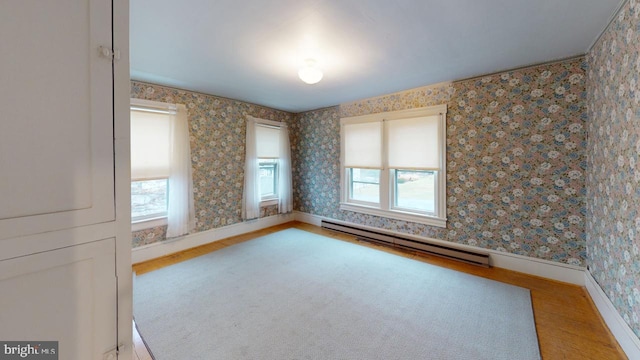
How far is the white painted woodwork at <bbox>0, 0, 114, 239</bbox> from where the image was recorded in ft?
2.38

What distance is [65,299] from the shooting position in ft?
2.76

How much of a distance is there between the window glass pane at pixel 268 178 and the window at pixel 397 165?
1492mm

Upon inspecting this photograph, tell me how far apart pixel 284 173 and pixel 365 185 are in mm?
1746

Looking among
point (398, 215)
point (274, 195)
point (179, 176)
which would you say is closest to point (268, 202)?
point (274, 195)

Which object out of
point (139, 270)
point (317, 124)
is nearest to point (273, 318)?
point (139, 270)

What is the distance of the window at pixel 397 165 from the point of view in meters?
3.59

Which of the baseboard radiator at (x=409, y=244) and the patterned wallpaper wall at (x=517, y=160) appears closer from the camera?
the patterned wallpaper wall at (x=517, y=160)

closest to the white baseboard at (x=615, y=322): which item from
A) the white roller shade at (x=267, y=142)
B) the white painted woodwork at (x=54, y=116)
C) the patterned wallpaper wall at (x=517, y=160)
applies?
the patterned wallpaper wall at (x=517, y=160)

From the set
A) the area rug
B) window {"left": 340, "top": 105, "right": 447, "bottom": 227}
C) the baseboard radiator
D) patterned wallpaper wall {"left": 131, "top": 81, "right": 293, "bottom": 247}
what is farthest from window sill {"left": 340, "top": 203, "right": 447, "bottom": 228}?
patterned wallpaper wall {"left": 131, "top": 81, "right": 293, "bottom": 247}

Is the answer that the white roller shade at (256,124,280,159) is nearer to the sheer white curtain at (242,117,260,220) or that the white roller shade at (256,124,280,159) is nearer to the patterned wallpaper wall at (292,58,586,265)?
the sheer white curtain at (242,117,260,220)

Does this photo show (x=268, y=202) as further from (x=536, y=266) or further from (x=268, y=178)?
(x=536, y=266)

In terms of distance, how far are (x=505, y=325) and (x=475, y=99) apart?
2616mm

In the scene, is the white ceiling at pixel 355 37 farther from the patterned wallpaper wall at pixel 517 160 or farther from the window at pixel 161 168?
the window at pixel 161 168

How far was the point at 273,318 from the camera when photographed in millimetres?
2139
